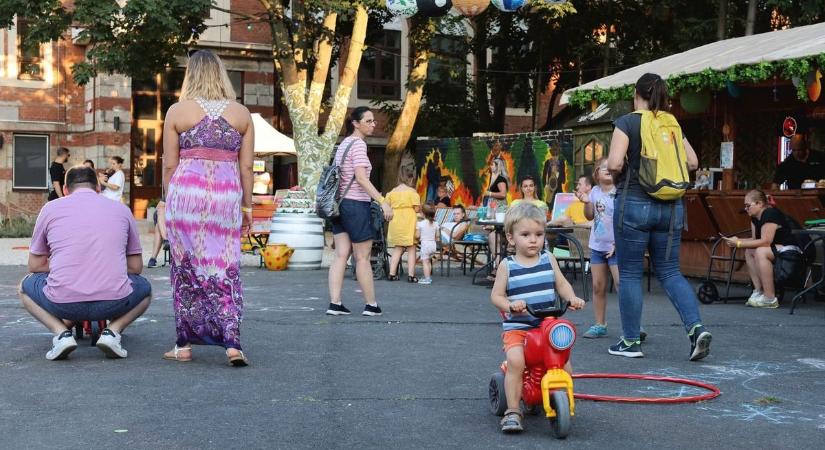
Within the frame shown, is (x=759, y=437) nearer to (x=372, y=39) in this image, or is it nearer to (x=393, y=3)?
(x=393, y=3)

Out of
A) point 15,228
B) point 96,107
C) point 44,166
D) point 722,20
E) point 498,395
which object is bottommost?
point 15,228

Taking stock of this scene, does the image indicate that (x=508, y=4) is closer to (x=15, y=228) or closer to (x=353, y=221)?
(x=353, y=221)

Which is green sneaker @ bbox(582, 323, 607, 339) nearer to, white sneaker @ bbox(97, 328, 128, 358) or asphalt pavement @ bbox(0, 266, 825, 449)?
asphalt pavement @ bbox(0, 266, 825, 449)

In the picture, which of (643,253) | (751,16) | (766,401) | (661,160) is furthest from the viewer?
(751,16)

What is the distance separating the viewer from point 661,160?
24.4ft

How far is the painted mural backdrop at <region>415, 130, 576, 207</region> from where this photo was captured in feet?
75.3

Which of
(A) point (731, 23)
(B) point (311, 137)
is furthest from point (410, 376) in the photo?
(A) point (731, 23)

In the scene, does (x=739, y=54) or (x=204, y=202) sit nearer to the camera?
(x=204, y=202)

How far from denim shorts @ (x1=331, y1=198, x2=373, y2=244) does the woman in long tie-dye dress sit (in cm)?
261

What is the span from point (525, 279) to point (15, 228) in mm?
24341

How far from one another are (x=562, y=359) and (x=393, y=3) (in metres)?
10.1

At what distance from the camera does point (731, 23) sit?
88.6 ft

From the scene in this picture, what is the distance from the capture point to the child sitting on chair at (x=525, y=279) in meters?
5.22

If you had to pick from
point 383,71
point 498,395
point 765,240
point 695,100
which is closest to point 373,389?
point 498,395
